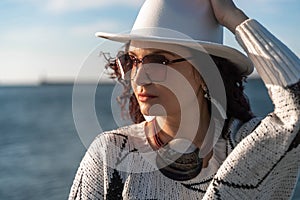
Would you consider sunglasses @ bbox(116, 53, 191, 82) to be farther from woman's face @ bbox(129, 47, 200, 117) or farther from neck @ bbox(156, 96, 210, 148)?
neck @ bbox(156, 96, 210, 148)

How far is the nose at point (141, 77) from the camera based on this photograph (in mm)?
2148

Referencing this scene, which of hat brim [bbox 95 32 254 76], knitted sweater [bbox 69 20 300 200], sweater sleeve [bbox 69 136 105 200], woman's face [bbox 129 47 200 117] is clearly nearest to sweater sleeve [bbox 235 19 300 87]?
knitted sweater [bbox 69 20 300 200]

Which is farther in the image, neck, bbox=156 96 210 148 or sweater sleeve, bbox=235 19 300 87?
neck, bbox=156 96 210 148

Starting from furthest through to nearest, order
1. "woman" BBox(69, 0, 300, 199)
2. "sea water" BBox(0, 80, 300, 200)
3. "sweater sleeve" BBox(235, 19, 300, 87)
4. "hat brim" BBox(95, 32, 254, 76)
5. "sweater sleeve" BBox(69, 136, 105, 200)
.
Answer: "sea water" BBox(0, 80, 300, 200)
"sweater sleeve" BBox(69, 136, 105, 200)
"hat brim" BBox(95, 32, 254, 76)
"woman" BBox(69, 0, 300, 199)
"sweater sleeve" BBox(235, 19, 300, 87)

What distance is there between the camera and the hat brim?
82.7 inches

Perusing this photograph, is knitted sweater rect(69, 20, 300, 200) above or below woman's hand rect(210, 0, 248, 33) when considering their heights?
below

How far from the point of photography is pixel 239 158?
6.50 feet

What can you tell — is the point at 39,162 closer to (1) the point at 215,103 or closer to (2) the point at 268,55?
(1) the point at 215,103

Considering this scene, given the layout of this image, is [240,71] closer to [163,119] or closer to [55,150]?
[163,119]

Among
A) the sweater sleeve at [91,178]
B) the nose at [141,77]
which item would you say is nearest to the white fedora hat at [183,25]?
the nose at [141,77]

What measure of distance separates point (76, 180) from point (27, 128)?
3104 cm

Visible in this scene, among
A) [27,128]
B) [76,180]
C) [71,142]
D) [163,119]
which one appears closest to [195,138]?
[163,119]

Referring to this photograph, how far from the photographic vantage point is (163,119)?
2.29 meters

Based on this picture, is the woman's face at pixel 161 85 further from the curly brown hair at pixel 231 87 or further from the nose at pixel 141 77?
the curly brown hair at pixel 231 87
